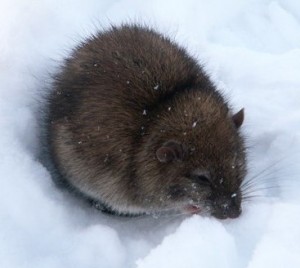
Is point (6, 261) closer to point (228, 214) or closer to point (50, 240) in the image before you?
point (50, 240)

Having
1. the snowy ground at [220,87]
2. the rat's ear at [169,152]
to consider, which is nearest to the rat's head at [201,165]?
the rat's ear at [169,152]

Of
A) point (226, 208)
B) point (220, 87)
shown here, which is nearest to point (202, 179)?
point (226, 208)

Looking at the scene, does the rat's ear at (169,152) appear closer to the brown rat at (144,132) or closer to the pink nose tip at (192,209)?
the brown rat at (144,132)

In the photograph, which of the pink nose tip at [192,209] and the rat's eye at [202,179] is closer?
the rat's eye at [202,179]

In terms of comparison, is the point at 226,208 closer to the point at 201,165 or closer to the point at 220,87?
the point at 201,165

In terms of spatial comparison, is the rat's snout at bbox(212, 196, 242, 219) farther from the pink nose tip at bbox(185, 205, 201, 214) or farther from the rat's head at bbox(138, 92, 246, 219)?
the pink nose tip at bbox(185, 205, 201, 214)

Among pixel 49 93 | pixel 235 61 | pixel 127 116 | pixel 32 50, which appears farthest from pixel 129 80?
pixel 235 61
